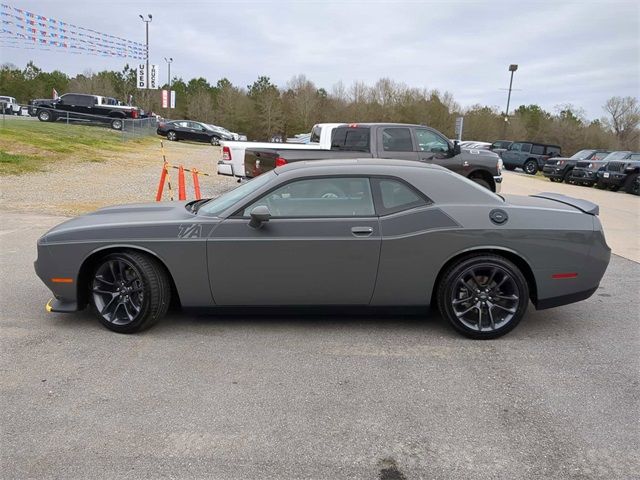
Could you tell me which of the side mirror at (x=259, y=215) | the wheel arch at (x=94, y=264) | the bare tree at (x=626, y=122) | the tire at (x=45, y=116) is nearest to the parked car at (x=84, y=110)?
the tire at (x=45, y=116)

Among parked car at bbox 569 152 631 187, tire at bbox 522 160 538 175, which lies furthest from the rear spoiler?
tire at bbox 522 160 538 175

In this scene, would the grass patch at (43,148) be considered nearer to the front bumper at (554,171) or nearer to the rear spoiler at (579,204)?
the rear spoiler at (579,204)

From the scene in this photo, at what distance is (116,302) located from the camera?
4.23 m

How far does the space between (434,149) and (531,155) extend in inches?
921

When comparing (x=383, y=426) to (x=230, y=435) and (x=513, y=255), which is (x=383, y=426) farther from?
(x=513, y=255)

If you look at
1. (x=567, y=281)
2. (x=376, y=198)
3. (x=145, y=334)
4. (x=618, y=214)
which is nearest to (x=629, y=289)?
(x=567, y=281)

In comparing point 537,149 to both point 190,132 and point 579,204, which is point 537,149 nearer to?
point 190,132

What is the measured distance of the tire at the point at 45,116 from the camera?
31.4 meters

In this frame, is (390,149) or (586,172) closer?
(390,149)

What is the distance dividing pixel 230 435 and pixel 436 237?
7.37 feet

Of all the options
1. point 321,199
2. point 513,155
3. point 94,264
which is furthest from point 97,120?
point 321,199

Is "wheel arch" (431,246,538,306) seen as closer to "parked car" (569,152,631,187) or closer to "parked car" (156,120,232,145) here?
"parked car" (569,152,631,187)

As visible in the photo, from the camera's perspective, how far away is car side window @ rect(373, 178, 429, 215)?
4234 millimetres

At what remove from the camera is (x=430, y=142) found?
10.4 meters
